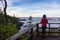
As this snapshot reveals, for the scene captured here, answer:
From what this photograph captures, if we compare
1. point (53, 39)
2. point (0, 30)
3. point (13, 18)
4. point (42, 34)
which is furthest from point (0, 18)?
point (42, 34)

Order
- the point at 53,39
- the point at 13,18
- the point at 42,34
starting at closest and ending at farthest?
1. the point at 13,18
2. the point at 53,39
3. the point at 42,34

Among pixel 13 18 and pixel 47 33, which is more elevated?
pixel 13 18

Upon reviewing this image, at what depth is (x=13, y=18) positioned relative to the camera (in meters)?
5.44

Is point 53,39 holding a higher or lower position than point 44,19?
lower

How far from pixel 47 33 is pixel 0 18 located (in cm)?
749

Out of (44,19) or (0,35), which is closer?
(0,35)

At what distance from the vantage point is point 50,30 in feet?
38.2

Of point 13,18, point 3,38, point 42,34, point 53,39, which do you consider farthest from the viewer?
point 42,34

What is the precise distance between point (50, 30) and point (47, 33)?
1.18 ft

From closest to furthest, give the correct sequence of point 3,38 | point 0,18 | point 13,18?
point 3,38
point 0,18
point 13,18

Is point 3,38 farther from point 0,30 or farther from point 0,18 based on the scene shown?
point 0,18

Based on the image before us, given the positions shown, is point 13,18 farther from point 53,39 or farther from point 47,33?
point 47,33

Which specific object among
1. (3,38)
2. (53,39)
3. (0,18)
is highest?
(0,18)

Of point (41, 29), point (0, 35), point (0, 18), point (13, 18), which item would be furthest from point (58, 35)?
point (0, 35)
